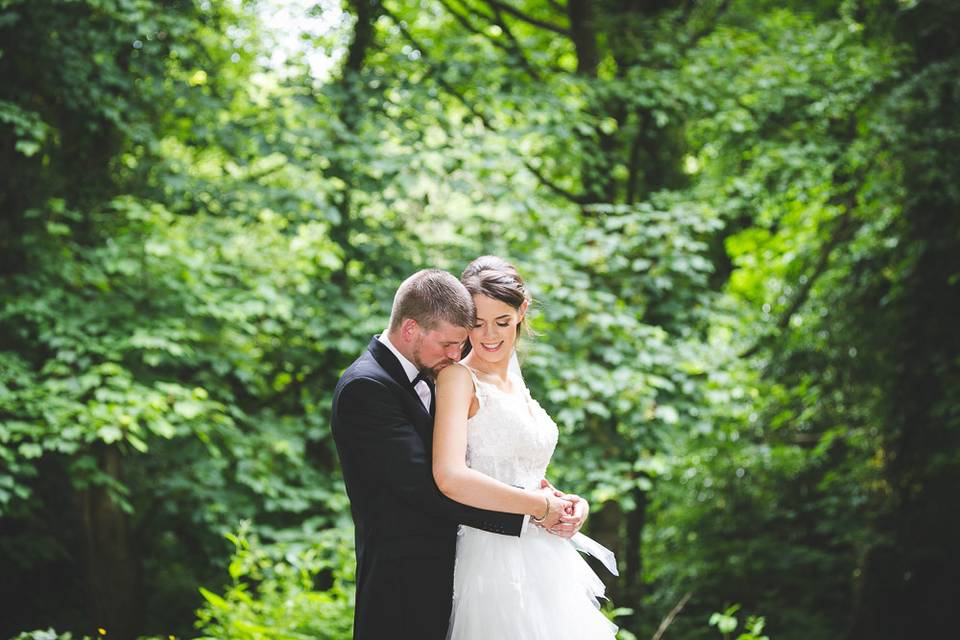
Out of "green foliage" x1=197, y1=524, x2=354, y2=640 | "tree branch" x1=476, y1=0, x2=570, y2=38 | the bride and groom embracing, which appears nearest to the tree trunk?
"green foliage" x1=197, y1=524, x2=354, y2=640

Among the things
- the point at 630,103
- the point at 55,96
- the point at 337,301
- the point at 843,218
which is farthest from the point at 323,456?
the point at 843,218

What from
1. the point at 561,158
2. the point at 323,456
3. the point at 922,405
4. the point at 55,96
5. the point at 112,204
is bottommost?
the point at 323,456

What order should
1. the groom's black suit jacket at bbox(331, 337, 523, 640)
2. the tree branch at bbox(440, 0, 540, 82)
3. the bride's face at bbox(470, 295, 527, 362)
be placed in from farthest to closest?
the tree branch at bbox(440, 0, 540, 82) → the bride's face at bbox(470, 295, 527, 362) → the groom's black suit jacket at bbox(331, 337, 523, 640)

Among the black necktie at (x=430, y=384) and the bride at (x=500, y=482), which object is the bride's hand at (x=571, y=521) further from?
the black necktie at (x=430, y=384)

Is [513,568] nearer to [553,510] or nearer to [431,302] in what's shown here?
[553,510]

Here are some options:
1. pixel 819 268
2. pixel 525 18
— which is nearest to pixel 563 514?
pixel 819 268

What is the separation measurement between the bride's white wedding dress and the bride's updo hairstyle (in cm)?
26

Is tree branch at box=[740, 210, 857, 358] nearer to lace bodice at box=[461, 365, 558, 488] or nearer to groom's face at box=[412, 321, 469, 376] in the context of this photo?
lace bodice at box=[461, 365, 558, 488]

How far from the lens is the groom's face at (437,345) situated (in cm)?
239

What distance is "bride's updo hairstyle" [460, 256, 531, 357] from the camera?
267 cm

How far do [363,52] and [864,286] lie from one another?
14.7 feet

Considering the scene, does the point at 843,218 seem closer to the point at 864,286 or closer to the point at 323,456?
the point at 864,286

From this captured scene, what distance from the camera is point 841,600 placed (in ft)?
23.6

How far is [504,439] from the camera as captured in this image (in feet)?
8.37
